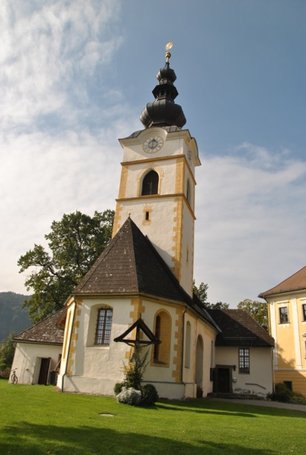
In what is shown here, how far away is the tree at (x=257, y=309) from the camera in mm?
43375

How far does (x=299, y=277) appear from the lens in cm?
3416

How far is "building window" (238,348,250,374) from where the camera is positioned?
28016 mm

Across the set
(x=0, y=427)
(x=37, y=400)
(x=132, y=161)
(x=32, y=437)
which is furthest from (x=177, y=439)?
(x=132, y=161)

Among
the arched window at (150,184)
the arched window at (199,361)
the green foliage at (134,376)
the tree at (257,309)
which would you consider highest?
the arched window at (150,184)

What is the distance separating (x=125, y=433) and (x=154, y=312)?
9.24 meters

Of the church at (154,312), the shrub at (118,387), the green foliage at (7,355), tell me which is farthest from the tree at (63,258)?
the shrub at (118,387)

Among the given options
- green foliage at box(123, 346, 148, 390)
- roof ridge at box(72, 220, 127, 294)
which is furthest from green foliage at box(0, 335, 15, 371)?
green foliage at box(123, 346, 148, 390)

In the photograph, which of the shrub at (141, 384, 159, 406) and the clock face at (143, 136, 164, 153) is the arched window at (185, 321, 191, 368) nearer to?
the shrub at (141, 384, 159, 406)

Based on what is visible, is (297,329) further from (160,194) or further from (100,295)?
(100,295)

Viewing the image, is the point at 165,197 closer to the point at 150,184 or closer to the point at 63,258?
the point at 150,184

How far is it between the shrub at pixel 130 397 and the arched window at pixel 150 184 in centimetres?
1430

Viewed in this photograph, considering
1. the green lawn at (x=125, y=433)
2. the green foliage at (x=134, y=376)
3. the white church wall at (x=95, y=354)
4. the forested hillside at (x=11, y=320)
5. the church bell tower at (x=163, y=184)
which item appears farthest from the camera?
the forested hillside at (x=11, y=320)

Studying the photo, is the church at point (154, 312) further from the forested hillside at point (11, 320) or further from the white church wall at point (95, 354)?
the forested hillside at point (11, 320)

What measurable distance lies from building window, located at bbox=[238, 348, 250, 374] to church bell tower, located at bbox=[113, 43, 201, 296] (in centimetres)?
739
